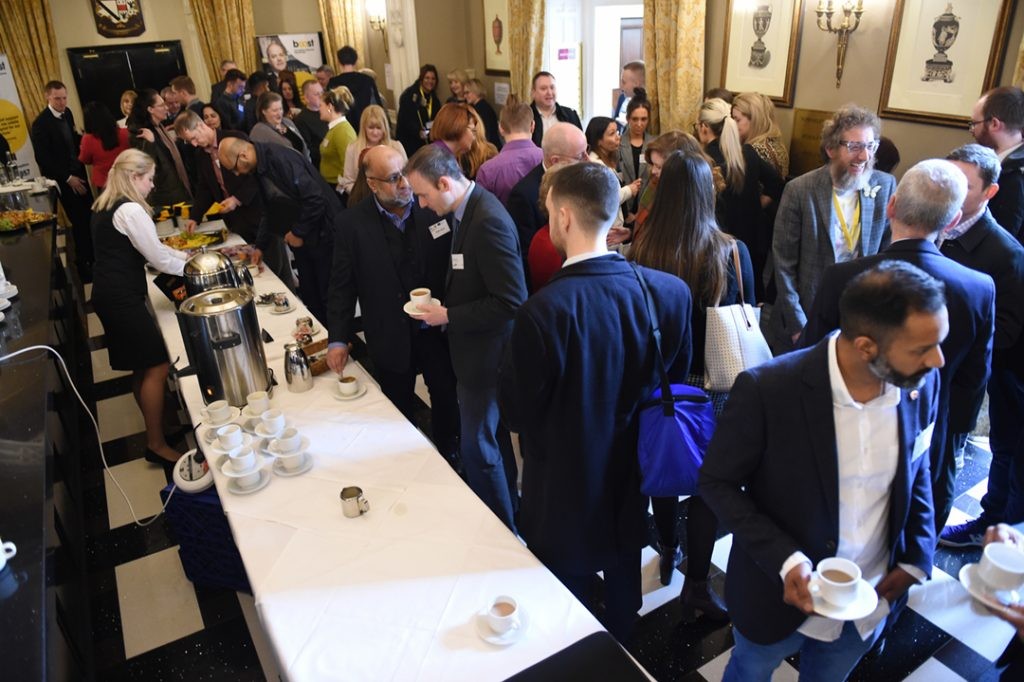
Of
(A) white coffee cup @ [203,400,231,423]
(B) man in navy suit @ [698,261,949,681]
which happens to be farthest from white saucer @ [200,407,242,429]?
(B) man in navy suit @ [698,261,949,681]

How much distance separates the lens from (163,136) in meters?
5.12

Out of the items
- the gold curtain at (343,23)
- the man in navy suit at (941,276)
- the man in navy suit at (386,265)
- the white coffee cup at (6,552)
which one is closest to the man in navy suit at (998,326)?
the man in navy suit at (941,276)

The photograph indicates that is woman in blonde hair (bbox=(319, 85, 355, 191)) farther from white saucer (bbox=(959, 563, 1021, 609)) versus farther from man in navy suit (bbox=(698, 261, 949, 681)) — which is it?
white saucer (bbox=(959, 563, 1021, 609))

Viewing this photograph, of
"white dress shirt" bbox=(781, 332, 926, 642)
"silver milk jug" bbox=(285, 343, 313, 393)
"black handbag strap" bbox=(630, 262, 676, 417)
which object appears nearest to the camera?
"white dress shirt" bbox=(781, 332, 926, 642)

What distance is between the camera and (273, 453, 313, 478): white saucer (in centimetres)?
194

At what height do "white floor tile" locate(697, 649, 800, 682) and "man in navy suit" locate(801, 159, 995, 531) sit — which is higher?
"man in navy suit" locate(801, 159, 995, 531)

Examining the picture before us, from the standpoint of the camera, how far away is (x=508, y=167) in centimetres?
327

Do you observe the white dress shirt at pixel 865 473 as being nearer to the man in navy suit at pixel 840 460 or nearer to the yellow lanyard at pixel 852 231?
the man in navy suit at pixel 840 460

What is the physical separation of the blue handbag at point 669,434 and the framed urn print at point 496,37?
18.3 ft

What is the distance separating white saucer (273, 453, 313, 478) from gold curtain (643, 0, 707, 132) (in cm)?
352

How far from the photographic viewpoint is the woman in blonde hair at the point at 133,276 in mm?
2846

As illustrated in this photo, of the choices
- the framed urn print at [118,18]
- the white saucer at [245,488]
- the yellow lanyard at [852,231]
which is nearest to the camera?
the white saucer at [245,488]

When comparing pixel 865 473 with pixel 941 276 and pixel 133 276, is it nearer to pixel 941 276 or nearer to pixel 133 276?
pixel 941 276

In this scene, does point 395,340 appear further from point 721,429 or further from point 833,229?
point 833,229
